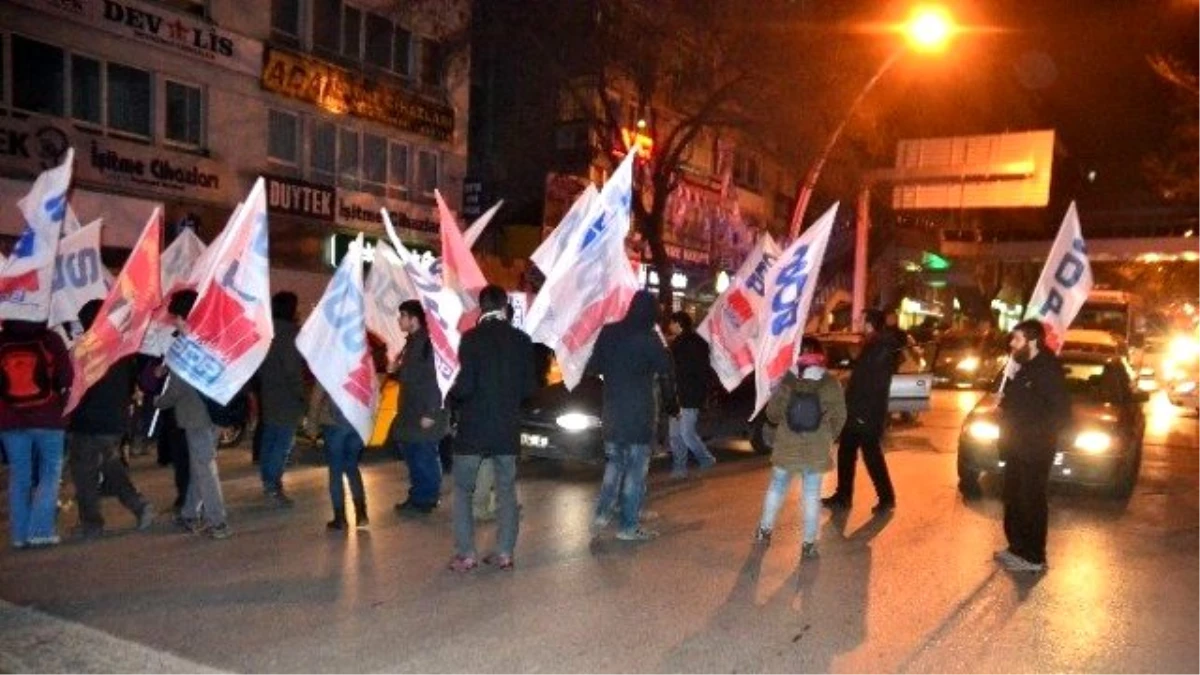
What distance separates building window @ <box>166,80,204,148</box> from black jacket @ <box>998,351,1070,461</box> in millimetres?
16519

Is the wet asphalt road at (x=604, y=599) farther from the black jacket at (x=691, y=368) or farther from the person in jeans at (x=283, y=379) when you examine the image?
the black jacket at (x=691, y=368)

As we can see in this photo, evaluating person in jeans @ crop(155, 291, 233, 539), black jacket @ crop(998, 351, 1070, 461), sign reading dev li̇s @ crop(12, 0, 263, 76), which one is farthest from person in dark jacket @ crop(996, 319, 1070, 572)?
sign reading dev li̇s @ crop(12, 0, 263, 76)

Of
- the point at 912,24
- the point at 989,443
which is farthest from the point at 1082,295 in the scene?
the point at 912,24

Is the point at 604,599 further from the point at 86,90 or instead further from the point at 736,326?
the point at 86,90

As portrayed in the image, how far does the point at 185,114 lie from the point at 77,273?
1170 centimetres

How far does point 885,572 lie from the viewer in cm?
691

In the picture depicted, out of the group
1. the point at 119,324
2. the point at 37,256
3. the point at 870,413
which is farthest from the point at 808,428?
the point at 37,256

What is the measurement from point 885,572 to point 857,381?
2.54 metres

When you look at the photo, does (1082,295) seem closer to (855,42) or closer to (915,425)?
(915,425)

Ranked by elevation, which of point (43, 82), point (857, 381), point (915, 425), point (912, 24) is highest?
point (912, 24)

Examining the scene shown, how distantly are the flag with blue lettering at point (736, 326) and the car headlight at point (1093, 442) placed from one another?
321cm

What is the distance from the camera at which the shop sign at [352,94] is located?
20.5m

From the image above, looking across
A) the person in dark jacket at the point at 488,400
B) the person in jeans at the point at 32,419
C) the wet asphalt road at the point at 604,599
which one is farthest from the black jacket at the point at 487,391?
the person in jeans at the point at 32,419

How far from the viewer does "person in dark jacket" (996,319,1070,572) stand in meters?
6.98
